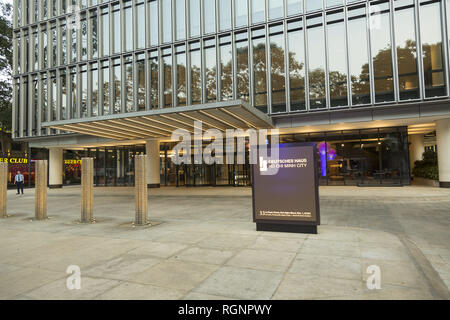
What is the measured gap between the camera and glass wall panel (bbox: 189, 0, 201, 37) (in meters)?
22.3

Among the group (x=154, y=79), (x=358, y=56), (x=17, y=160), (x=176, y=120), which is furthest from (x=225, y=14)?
(x=17, y=160)

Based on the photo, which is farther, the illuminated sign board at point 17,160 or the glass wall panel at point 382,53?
the illuminated sign board at point 17,160

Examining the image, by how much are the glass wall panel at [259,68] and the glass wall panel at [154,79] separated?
8132 millimetres

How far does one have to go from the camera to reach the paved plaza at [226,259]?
383cm

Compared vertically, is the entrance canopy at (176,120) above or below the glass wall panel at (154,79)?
below

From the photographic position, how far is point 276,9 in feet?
65.9

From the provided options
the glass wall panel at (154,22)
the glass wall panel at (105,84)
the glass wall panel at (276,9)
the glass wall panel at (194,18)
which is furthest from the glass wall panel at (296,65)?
the glass wall panel at (105,84)

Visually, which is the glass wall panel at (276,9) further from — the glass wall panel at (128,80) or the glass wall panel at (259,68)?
the glass wall panel at (128,80)

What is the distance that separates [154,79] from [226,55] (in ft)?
21.0

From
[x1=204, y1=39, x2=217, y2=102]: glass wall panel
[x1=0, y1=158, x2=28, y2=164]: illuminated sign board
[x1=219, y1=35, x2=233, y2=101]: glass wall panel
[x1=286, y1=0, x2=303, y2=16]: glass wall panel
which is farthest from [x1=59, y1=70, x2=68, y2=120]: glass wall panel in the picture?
[x1=286, y1=0, x2=303, y2=16]: glass wall panel

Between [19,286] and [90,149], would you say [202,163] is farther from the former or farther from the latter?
[19,286]

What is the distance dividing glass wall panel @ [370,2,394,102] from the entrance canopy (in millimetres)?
7159

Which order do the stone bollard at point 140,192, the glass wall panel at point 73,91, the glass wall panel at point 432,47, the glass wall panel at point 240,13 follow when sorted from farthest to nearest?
1. the glass wall panel at point 73,91
2. the glass wall panel at point 240,13
3. the glass wall panel at point 432,47
4. the stone bollard at point 140,192

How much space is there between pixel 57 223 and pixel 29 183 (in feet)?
87.7
